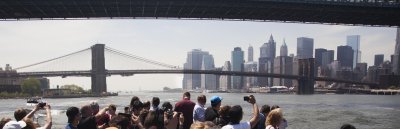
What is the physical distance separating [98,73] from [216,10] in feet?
215

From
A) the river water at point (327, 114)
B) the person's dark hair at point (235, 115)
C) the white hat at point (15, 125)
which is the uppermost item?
the person's dark hair at point (235, 115)

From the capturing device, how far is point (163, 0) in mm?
45094

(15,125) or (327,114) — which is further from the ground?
(15,125)

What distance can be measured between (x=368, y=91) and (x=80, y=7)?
139 metres

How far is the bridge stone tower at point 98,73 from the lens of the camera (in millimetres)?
108963

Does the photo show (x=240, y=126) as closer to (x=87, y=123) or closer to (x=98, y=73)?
(x=87, y=123)

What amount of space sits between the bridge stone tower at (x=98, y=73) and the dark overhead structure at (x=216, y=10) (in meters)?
58.2

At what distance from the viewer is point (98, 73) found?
110m

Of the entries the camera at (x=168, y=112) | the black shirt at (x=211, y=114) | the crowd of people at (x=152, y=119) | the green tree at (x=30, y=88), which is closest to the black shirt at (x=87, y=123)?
the crowd of people at (x=152, y=119)

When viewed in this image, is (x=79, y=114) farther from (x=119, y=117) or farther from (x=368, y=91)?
(x=368, y=91)

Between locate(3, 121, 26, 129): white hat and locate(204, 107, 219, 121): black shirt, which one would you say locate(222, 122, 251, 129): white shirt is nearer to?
locate(204, 107, 219, 121): black shirt

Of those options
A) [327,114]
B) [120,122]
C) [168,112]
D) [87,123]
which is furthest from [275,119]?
[327,114]

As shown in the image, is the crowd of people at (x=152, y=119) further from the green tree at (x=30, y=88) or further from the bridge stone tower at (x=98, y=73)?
the green tree at (x=30, y=88)

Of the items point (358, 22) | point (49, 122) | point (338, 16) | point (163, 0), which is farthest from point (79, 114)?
point (358, 22)
